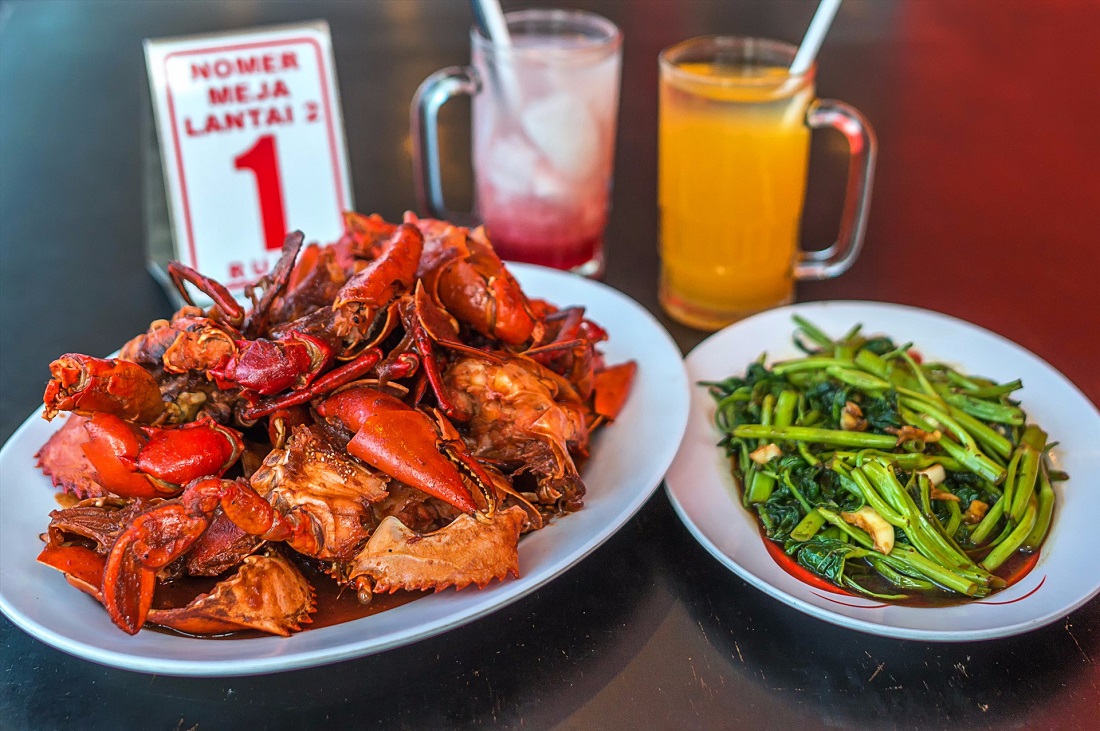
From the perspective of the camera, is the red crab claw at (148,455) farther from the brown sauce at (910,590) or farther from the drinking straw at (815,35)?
the drinking straw at (815,35)

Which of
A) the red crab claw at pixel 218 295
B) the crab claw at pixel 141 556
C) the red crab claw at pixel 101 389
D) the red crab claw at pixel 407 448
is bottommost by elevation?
the crab claw at pixel 141 556

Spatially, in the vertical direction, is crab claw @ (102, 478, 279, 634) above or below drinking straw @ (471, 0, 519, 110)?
below

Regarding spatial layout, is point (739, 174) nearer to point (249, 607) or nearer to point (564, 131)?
point (564, 131)

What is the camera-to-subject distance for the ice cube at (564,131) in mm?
2043

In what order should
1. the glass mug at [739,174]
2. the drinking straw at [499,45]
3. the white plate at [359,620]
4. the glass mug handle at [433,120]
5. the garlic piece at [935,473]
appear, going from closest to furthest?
the white plate at [359,620] → the garlic piece at [935,473] → the glass mug at [739,174] → the drinking straw at [499,45] → the glass mug handle at [433,120]

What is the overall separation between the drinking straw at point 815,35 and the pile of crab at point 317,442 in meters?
0.79

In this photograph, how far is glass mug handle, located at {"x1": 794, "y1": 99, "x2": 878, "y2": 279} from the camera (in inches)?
75.9

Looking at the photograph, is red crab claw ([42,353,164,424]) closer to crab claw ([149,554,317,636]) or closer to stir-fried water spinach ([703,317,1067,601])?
crab claw ([149,554,317,636])

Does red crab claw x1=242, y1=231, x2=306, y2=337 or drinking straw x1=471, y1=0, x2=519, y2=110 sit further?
drinking straw x1=471, y1=0, x2=519, y2=110

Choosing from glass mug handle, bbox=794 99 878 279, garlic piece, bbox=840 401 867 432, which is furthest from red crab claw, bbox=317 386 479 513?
glass mug handle, bbox=794 99 878 279

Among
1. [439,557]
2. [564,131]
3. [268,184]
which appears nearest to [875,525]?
[439,557]

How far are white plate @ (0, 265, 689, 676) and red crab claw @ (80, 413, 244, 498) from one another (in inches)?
6.4

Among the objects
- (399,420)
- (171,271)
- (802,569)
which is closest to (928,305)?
(802,569)

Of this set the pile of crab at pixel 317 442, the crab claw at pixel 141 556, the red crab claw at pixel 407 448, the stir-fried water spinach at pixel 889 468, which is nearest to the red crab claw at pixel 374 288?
the pile of crab at pixel 317 442
